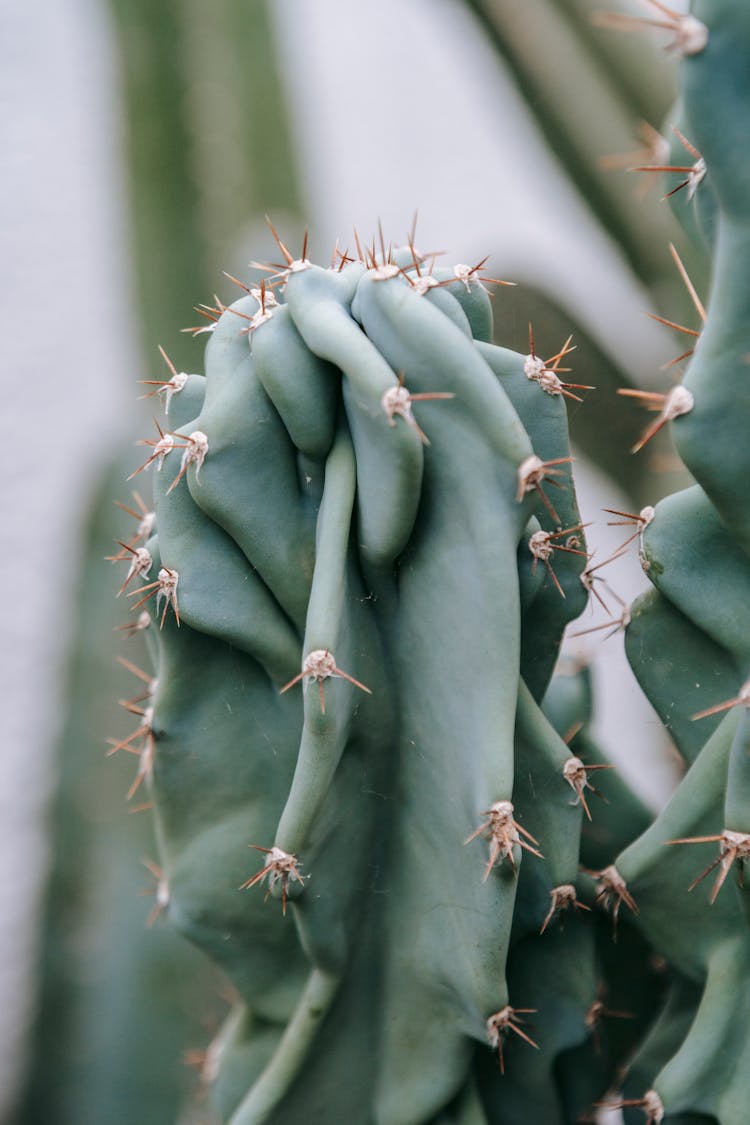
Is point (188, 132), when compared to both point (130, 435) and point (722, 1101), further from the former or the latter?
point (722, 1101)

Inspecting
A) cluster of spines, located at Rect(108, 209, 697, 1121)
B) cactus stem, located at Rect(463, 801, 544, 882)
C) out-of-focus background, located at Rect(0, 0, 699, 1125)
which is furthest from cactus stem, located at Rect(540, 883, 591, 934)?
out-of-focus background, located at Rect(0, 0, 699, 1125)

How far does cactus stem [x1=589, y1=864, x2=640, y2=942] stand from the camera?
2.84 ft

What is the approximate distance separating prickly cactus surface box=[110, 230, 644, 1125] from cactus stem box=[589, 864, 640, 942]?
1.4 inches

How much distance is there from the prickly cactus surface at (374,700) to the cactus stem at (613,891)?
1.4 inches

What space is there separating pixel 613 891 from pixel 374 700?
24 cm

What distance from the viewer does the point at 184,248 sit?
1939 millimetres

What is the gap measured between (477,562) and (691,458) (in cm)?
15

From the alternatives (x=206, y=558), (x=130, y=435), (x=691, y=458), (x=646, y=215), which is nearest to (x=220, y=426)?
(x=206, y=558)

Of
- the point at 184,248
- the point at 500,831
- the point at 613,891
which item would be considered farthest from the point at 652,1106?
the point at 184,248

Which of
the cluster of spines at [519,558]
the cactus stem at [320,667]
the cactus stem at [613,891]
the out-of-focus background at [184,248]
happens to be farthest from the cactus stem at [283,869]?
the out-of-focus background at [184,248]

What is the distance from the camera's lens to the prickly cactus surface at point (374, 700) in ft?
2.48

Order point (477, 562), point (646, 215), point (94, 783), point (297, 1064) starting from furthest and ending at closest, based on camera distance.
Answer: point (94, 783)
point (646, 215)
point (297, 1064)
point (477, 562)

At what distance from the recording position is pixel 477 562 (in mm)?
756

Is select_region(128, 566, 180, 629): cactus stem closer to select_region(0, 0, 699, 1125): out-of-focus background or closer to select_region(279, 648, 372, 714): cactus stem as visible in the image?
select_region(279, 648, 372, 714): cactus stem
